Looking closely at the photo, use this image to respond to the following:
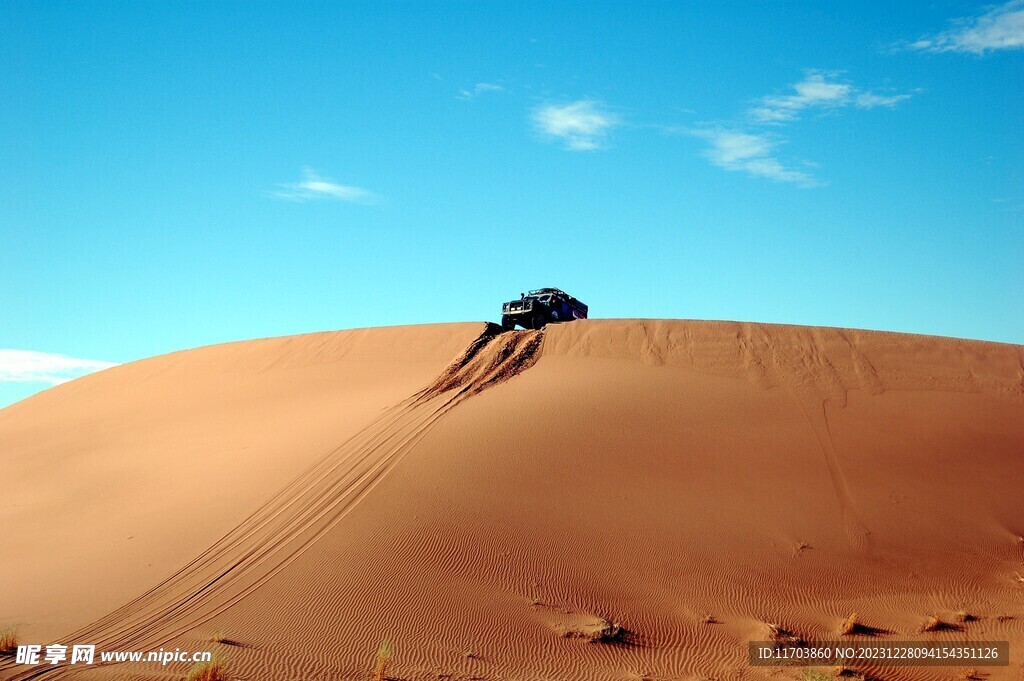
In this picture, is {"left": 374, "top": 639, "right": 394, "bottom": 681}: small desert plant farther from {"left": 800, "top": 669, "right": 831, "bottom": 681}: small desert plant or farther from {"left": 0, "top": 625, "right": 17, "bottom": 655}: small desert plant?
{"left": 800, "top": 669, "right": 831, "bottom": 681}: small desert plant

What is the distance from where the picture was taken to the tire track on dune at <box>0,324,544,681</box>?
11.0m

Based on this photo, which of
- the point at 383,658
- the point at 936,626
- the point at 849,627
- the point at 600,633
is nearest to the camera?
the point at 383,658

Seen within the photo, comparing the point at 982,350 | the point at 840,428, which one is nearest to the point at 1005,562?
the point at 840,428

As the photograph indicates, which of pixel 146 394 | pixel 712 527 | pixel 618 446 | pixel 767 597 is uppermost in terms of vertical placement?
pixel 146 394

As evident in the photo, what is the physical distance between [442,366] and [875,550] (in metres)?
11.5

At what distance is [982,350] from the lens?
945 inches

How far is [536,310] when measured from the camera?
2506cm

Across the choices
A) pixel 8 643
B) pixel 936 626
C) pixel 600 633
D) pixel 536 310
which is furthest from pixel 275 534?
pixel 536 310

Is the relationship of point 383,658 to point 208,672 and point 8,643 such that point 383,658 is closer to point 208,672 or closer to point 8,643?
point 208,672

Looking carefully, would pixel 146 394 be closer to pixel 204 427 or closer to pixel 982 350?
pixel 204 427

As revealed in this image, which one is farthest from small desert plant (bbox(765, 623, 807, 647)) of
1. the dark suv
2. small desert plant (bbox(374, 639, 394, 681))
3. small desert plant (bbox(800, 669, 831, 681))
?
the dark suv

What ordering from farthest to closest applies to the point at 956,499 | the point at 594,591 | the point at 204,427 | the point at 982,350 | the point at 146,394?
the point at 146,394 → the point at 982,350 → the point at 204,427 → the point at 956,499 → the point at 594,591

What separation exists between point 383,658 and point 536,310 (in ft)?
52.4

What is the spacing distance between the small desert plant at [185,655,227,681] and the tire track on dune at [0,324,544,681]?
134 centimetres
